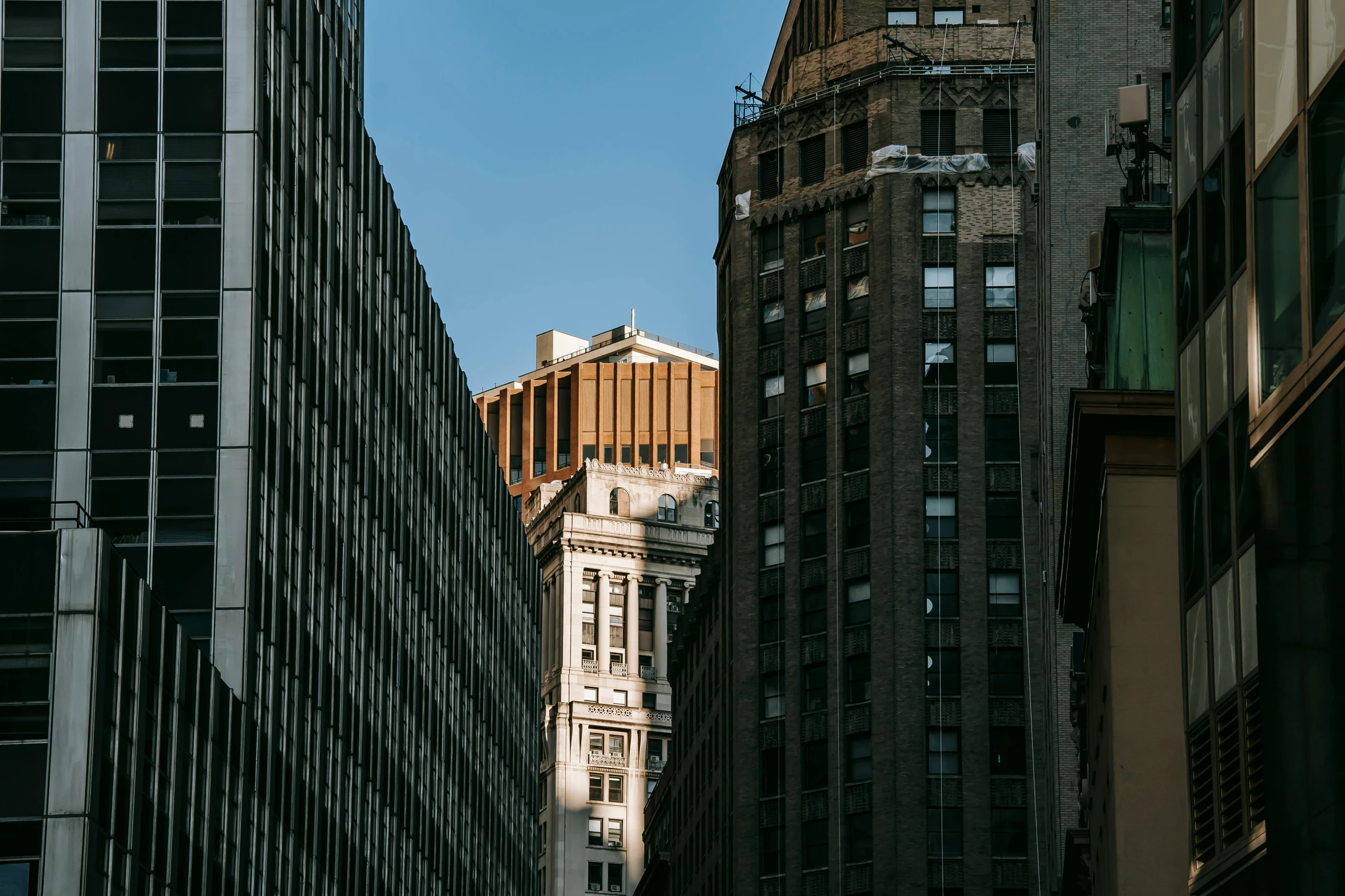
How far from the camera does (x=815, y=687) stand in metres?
100

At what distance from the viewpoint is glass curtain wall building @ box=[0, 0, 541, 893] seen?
51.3 meters

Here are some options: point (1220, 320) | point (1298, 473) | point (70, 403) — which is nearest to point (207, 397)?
point (70, 403)

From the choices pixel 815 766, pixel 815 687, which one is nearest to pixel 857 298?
pixel 815 687

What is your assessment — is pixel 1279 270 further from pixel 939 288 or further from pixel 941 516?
pixel 939 288

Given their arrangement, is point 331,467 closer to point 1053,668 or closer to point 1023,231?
point 1053,668

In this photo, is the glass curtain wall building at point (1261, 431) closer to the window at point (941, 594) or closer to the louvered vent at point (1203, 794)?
the louvered vent at point (1203, 794)

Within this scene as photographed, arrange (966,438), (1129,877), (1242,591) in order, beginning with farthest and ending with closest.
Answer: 1. (966,438)
2. (1129,877)
3. (1242,591)

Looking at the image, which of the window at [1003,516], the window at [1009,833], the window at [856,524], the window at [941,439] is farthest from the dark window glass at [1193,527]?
the window at [856,524]

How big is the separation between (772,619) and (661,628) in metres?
82.3

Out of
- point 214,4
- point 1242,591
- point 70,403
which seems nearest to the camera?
point 1242,591

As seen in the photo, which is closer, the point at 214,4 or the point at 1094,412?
the point at 1094,412

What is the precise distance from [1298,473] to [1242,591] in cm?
410

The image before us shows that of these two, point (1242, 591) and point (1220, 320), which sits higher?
point (1220, 320)

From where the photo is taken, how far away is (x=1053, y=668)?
266ft
